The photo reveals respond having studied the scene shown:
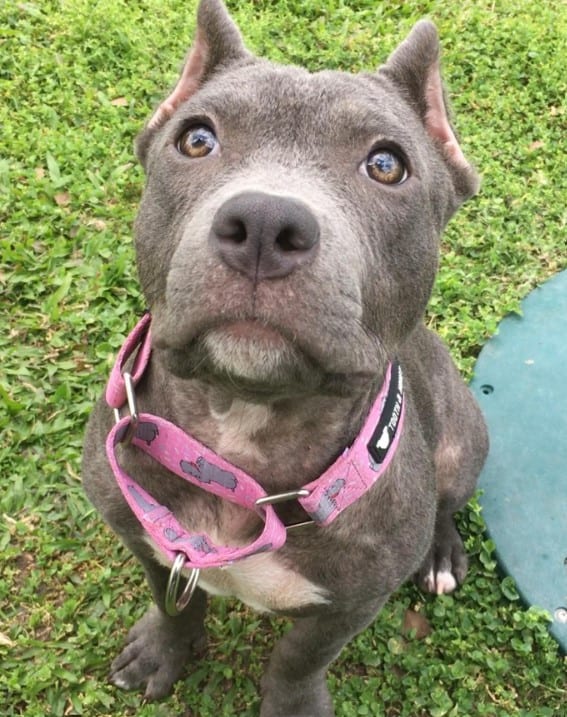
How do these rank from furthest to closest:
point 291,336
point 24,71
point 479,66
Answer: point 479,66 < point 24,71 < point 291,336

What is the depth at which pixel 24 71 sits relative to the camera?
5516mm

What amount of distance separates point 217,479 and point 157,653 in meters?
1.49

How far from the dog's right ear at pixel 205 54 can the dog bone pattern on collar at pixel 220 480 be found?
0.85 m

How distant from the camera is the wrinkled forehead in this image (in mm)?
2176

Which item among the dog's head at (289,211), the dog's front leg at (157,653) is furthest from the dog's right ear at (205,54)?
the dog's front leg at (157,653)

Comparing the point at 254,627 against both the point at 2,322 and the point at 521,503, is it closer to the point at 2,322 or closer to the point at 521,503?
the point at 521,503

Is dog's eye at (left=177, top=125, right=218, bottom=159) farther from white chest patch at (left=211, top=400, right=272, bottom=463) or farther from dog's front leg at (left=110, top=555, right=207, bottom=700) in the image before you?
dog's front leg at (left=110, top=555, right=207, bottom=700)

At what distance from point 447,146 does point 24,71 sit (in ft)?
12.6

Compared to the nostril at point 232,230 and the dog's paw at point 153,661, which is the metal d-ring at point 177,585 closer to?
the dog's paw at point 153,661

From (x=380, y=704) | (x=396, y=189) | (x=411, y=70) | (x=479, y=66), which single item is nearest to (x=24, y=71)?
(x=479, y=66)

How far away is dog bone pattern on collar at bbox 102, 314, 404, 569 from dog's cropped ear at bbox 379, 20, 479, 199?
88cm

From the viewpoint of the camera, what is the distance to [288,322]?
1815 mm

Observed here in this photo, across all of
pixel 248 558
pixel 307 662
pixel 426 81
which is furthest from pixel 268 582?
pixel 426 81

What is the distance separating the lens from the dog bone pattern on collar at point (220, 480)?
237 cm
